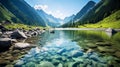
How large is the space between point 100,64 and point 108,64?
1018 mm

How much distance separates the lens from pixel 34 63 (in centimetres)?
1739

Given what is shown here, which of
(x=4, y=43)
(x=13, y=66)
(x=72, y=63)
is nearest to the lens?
(x=13, y=66)

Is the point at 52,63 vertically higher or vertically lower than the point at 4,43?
lower

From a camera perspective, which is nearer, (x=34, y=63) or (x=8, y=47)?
(x=34, y=63)

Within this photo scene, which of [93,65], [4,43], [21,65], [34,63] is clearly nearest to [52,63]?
[34,63]

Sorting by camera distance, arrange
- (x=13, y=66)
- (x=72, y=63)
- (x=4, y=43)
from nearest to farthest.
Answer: (x=13, y=66) < (x=72, y=63) < (x=4, y=43)

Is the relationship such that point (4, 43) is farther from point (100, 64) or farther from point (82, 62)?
point (100, 64)

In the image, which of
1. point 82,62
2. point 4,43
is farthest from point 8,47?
point 82,62

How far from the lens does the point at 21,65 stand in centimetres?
1656

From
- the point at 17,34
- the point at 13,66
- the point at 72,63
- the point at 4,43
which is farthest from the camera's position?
the point at 17,34

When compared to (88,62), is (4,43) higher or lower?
higher

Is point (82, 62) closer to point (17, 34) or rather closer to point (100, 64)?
point (100, 64)

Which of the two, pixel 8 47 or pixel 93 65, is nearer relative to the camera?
pixel 93 65

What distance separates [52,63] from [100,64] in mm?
5976
